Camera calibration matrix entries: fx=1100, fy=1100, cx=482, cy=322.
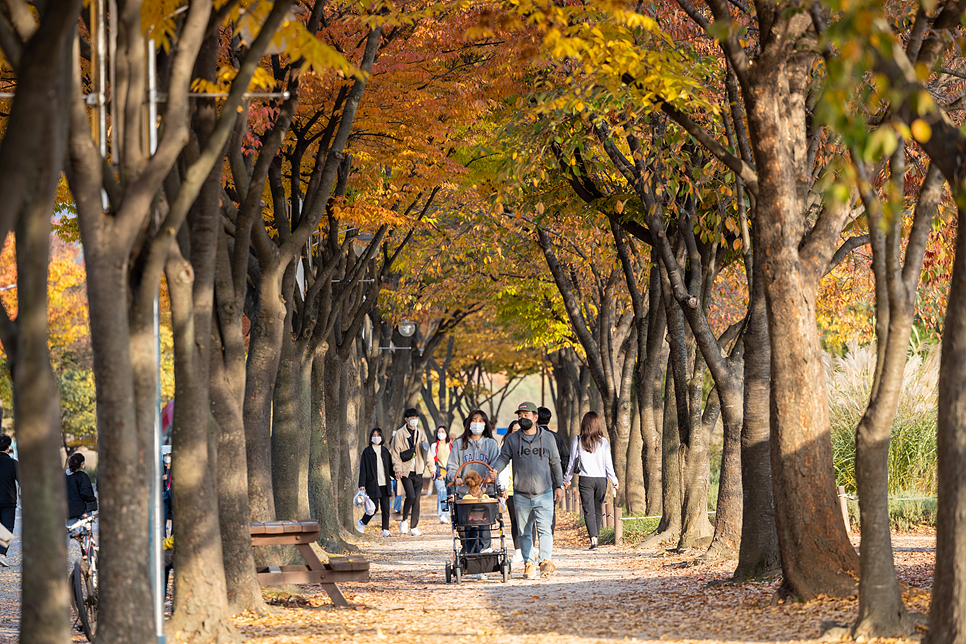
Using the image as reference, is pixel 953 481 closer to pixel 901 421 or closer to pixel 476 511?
pixel 476 511

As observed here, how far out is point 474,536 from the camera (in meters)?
12.7

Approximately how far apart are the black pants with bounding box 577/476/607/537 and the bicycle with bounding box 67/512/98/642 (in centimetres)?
844

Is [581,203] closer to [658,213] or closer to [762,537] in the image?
[658,213]

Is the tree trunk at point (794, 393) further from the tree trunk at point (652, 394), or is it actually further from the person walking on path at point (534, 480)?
the tree trunk at point (652, 394)

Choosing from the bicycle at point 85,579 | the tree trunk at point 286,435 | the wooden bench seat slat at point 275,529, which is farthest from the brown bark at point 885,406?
the tree trunk at point 286,435

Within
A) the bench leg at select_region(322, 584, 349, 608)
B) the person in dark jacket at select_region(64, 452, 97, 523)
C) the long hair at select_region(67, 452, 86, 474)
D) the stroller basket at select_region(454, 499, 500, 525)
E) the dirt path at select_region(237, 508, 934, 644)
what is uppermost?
the long hair at select_region(67, 452, 86, 474)

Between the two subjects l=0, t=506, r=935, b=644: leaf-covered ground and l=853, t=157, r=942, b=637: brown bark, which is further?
l=0, t=506, r=935, b=644: leaf-covered ground

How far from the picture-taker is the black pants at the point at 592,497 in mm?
16219

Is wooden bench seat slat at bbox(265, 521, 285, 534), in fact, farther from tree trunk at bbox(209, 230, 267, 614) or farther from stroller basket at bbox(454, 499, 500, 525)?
stroller basket at bbox(454, 499, 500, 525)

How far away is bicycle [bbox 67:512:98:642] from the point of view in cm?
838

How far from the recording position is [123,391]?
583cm

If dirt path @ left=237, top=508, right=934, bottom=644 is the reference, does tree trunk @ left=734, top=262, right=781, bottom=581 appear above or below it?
above

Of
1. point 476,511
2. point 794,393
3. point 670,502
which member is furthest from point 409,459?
point 794,393

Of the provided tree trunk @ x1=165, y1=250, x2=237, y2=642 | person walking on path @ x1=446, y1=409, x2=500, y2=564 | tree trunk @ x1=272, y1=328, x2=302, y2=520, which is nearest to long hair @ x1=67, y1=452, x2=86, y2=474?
tree trunk @ x1=272, y1=328, x2=302, y2=520
